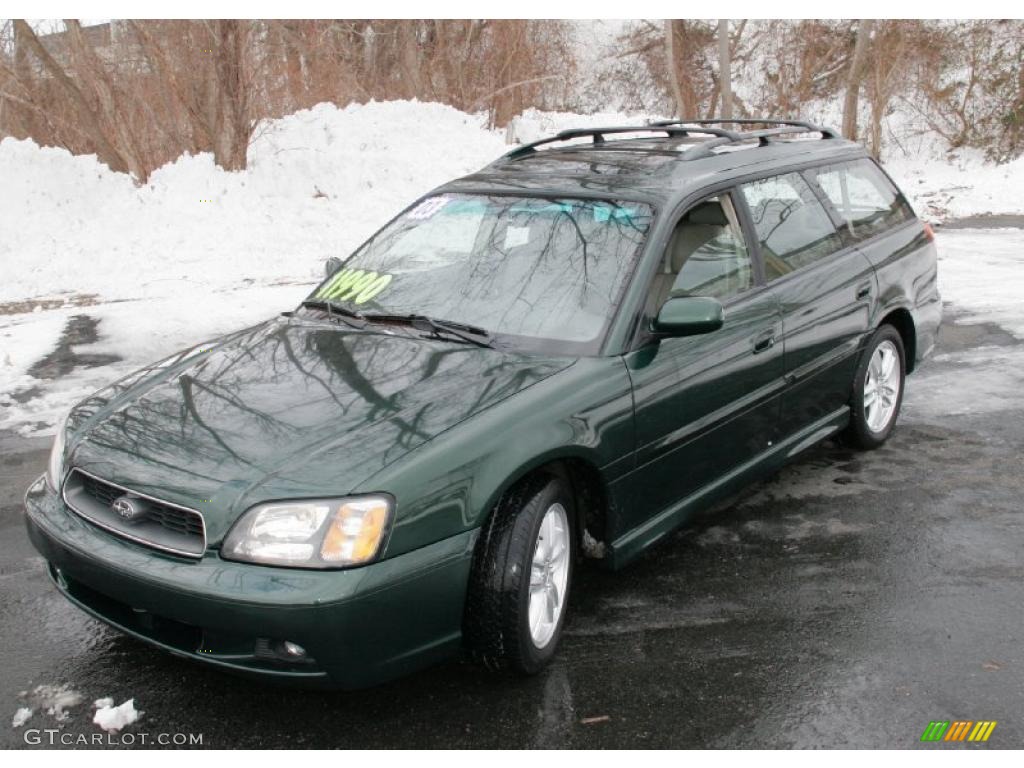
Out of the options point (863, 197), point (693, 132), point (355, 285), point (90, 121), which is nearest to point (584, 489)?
point (355, 285)

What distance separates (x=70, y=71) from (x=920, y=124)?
56.8 feet

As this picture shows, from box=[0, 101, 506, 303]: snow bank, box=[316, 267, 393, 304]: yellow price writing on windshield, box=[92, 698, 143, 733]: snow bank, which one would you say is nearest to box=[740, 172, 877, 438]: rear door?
box=[316, 267, 393, 304]: yellow price writing on windshield

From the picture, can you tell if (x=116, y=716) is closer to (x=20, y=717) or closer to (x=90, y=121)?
(x=20, y=717)

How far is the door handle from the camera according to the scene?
438 cm

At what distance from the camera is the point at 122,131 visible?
15.1 m

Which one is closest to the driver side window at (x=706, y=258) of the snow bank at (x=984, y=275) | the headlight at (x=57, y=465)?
the headlight at (x=57, y=465)

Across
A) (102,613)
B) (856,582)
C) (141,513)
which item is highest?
(141,513)

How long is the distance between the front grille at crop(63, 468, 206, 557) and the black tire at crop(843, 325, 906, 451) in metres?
3.50

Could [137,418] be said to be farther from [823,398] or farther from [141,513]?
[823,398]

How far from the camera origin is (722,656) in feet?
11.9

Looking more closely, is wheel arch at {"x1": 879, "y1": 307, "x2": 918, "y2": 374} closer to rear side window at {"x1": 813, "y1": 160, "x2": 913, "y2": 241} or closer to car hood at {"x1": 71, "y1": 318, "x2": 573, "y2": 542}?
rear side window at {"x1": 813, "y1": 160, "x2": 913, "y2": 241}

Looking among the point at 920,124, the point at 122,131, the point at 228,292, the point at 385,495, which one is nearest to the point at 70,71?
the point at 122,131

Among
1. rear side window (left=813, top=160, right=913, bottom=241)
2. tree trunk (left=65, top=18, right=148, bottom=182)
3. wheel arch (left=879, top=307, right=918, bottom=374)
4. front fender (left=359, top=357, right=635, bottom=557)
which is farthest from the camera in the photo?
tree trunk (left=65, top=18, right=148, bottom=182)

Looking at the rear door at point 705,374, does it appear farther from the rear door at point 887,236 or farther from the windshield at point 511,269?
the rear door at point 887,236
